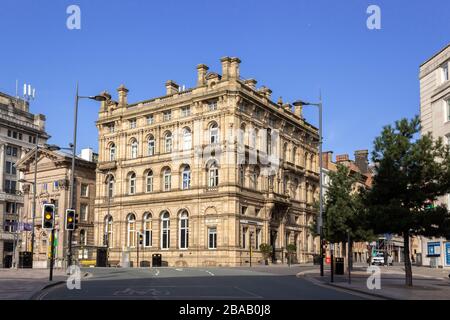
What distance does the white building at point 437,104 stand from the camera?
47562 mm

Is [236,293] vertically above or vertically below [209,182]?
below

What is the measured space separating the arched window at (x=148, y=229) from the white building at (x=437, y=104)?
2934 cm

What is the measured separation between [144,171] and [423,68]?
3218 cm

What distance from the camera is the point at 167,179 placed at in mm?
64688

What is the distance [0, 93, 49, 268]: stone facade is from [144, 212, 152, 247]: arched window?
95.4 ft

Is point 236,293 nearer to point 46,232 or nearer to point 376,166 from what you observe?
point 376,166

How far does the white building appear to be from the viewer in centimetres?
4756

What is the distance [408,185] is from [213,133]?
121ft

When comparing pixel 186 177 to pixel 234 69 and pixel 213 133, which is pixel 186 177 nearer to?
pixel 213 133

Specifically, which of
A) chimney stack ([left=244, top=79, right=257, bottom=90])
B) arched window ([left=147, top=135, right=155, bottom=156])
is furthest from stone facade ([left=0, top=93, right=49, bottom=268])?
chimney stack ([left=244, top=79, right=257, bottom=90])

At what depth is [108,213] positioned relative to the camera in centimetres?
6588

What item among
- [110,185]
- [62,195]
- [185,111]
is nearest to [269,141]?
[185,111]
